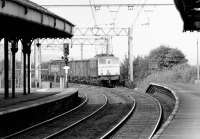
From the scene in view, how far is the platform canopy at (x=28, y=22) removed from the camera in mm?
18589

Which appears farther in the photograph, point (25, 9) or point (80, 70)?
point (80, 70)

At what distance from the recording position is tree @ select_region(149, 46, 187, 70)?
80.8 metres

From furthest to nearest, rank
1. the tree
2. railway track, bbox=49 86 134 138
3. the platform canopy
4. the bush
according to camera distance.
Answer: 1. the tree
2. the bush
3. the platform canopy
4. railway track, bbox=49 86 134 138

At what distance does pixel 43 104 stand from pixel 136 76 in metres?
53.9

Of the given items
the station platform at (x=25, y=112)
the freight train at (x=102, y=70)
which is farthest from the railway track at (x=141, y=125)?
the freight train at (x=102, y=70)

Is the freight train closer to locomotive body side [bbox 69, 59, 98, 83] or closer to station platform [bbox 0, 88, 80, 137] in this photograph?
locomotive body side [bbox 69, 59, 98, 83]

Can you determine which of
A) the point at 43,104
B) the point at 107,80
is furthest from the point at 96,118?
the point at 107,80

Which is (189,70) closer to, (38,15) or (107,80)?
(107,80)

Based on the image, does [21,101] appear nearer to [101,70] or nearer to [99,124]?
[99,124]

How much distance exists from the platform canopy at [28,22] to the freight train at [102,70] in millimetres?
26860

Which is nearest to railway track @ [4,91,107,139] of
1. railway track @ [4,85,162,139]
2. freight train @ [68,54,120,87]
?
railway track @ [4,85,162,139]

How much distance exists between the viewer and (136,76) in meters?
76.3

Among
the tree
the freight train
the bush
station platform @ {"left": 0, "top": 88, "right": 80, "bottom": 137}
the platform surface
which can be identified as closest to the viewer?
station platform @ {"left": 0, "top": 88, "right": 80, "bottom": 137}

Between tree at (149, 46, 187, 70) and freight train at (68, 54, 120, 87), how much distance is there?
17185 millimetres
